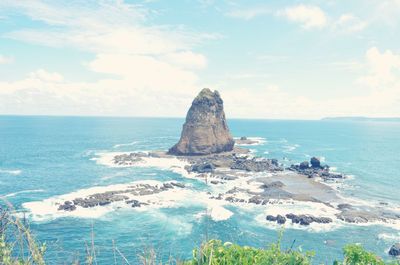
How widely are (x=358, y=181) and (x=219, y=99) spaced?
2406 inches

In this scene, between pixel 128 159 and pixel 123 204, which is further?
pixel 128 159

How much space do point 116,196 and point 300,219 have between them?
3581 cm

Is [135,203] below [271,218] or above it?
above

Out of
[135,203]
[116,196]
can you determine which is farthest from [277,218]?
[116,196]

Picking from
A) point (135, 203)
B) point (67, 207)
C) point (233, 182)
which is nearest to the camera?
point (67, 207)

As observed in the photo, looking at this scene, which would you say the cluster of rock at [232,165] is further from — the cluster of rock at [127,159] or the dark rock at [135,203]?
the dark rock at [135,203]

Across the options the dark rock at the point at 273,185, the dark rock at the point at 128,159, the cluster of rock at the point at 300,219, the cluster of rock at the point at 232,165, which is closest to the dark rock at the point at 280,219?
the cluster of rock at the point at 300,219

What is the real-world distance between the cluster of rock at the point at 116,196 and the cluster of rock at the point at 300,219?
25180 mm

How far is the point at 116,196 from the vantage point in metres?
66.9

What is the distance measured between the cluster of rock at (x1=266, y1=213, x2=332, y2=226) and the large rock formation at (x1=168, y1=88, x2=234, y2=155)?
2420 inches

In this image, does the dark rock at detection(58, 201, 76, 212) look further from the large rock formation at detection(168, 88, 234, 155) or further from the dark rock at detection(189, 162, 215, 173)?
the large rock formation at detection(168, 88, 234, 155)

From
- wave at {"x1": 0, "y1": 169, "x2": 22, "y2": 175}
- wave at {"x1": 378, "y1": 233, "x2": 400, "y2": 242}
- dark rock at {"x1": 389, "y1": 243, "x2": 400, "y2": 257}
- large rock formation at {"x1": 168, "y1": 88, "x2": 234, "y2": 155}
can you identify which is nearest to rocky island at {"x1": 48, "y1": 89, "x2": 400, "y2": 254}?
large rock formation at {"x1": 168, "y1": 88, "x2": 234, "y2": 155}

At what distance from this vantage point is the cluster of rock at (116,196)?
202 feet

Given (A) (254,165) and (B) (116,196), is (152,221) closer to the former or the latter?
(B) (116,196)
